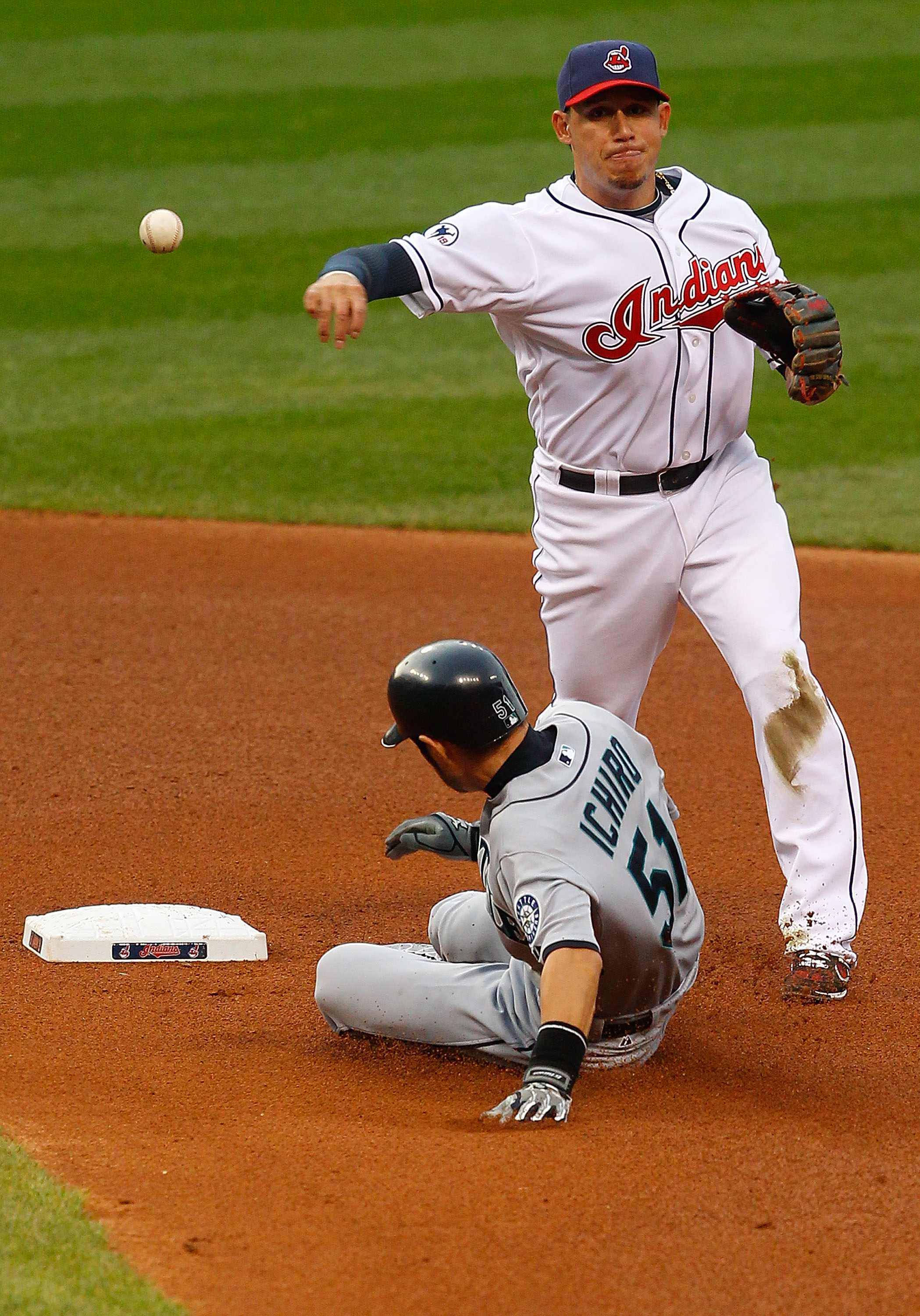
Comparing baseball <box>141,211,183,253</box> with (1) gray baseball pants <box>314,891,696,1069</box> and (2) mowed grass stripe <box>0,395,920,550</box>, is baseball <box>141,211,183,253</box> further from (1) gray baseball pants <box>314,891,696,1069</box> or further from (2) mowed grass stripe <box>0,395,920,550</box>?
(2) mowed grass stripe <box>0,395,920,550</box>

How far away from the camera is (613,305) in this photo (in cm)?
396

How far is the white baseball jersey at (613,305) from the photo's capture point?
12.8 ft

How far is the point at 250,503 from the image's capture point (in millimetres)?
8977

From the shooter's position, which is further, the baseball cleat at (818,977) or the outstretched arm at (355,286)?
the baseball cleat at (818,977)

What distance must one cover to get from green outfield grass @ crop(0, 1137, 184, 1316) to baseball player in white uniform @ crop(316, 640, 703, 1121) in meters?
0.76

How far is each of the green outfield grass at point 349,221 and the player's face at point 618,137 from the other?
4.58 metres

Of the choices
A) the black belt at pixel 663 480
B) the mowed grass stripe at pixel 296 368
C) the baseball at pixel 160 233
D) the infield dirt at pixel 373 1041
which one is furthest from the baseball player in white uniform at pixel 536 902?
the mowed grass stripe at pixel 296 368

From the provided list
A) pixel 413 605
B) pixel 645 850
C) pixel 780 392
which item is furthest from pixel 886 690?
pixel 780 392

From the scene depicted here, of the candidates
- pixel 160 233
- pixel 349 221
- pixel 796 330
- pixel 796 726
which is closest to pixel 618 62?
pixel 796 330

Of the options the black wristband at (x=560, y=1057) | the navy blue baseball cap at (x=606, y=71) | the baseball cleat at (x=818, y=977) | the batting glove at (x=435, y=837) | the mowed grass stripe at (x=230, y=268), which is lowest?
the baseball cleat at (x=818, y=977)

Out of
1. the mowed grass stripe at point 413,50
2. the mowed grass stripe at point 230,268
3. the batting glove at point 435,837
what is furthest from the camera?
the mowed grass stripe at point 413,50

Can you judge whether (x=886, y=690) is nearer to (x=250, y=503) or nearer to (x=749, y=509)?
(x=749, y=509)

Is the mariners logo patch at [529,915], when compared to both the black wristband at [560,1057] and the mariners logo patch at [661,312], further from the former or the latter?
the mariners logo patch at [661,312]

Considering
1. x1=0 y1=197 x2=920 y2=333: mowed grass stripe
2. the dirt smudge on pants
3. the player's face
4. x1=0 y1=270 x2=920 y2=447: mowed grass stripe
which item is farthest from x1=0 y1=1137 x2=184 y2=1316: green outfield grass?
x1=0 y1=197 x2=920 y2=333: mowed grass stripe
